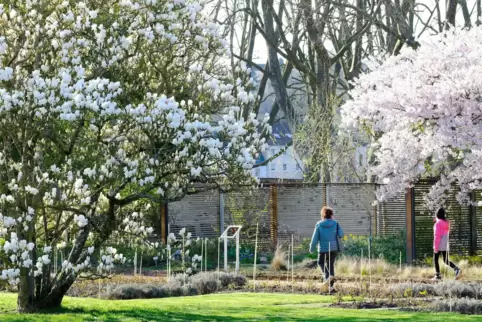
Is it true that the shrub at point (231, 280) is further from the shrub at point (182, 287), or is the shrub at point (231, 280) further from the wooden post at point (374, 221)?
the wooden post at point (374, 221)

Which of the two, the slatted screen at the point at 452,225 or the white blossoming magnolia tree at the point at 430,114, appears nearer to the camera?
the white blossoming magnolia tree at the point at 430,114

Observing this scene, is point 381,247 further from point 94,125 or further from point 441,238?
point 94,125

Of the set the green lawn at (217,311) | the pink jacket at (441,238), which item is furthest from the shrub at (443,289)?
the pink jacket at (441,238)

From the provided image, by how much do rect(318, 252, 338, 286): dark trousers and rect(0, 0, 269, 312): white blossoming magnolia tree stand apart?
14.3 ft

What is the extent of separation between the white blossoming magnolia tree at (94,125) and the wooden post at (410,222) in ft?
34.4

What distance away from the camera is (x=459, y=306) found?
13.4 m

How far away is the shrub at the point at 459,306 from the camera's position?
13.4 metres

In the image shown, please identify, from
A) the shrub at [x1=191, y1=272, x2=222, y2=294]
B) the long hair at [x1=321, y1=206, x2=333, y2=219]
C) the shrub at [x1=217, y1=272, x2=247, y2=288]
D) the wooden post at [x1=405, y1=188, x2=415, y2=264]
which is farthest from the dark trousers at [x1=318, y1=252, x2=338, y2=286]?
the wooden post at [x1=405, y1=188, x2=415, y2=264]

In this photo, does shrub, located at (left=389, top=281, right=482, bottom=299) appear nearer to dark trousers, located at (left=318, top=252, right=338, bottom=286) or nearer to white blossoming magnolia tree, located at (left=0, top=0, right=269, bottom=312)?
dark trousers, located at (left=318, top=252, right=338, bottom=286)

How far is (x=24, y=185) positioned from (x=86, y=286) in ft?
20.1

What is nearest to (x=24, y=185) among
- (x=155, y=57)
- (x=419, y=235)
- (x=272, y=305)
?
(x=155, y=57)

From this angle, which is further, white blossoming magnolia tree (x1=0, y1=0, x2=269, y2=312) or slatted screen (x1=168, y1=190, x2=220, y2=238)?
slatted screen (x1=168, y1=190, x2=220, y2=238)

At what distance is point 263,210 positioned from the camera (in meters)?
24.8

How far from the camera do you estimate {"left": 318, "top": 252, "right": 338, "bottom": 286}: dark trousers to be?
16.4 m
